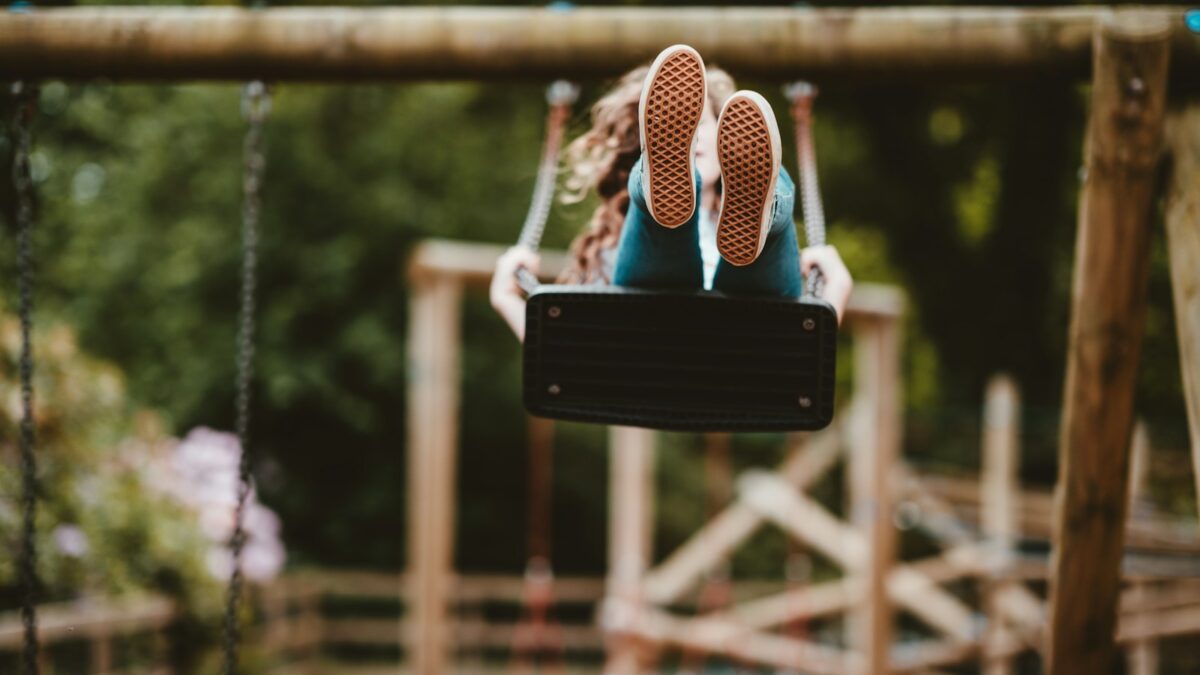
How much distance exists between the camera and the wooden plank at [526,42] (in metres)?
2.49

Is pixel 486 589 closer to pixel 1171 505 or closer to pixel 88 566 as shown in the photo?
pixel 88 566

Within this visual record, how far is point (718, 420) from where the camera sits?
73.7 inches

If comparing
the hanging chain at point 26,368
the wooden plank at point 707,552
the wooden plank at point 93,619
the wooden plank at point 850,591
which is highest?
the hanging chain at point 26,368

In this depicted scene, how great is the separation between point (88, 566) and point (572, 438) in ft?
18.8

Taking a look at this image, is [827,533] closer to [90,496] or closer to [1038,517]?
[1038,517]

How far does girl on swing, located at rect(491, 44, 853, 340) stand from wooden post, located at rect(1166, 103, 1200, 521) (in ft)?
2.55

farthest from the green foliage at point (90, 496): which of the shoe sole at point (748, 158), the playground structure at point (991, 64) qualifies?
the shoe sole at point (748, 158)

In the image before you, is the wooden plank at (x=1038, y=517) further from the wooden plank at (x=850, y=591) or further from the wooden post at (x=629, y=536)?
the wooden post at (x=629, y=536)

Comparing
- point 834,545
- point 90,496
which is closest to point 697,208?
point 90,496

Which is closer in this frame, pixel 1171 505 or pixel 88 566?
pixel 88 566

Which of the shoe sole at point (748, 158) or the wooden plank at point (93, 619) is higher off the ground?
the shoe sole at point (748, 158)

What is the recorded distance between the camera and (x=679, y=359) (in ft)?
6.08

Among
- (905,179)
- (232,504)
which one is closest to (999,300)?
(905,179)

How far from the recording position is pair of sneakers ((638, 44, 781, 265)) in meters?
1.66
